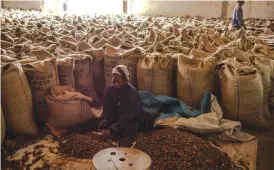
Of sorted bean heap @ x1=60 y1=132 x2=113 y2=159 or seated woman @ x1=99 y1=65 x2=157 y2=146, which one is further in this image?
seated woman @ x1=99 y1=65 x2=157 y2=146

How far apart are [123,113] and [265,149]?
4.88 feet

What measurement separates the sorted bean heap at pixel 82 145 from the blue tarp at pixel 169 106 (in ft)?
2.43

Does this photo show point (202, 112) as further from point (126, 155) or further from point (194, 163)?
point (126, 155)

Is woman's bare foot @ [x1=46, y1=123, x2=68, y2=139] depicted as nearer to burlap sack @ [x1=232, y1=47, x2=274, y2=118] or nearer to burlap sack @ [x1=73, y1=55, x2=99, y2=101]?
burlap sack @ [x1=73, y1=55, x2=99, y2=101]

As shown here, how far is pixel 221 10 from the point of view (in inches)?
543

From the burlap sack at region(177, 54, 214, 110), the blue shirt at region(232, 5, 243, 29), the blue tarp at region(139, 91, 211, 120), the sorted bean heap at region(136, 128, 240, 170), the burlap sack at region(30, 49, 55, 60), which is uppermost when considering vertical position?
the blue shirt at region(232, 5, 243, 29)

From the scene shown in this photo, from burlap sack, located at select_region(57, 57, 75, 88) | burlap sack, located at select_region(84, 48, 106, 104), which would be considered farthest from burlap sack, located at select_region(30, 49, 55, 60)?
burlap sack, located at select_region(84, 48, 106, 104)

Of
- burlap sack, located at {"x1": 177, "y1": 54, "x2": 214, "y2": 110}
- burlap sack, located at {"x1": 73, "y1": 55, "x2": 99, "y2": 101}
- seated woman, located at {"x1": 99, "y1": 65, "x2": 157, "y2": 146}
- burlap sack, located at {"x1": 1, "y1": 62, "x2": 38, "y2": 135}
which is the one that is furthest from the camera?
burlap sack, located at {"x1": 73, "y1": 55, "x2": 99, "y2": 101}

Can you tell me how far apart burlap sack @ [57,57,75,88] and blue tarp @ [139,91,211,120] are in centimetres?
81

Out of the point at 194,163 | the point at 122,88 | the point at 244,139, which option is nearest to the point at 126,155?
the point at 194,163

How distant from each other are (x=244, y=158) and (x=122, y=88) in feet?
4.16

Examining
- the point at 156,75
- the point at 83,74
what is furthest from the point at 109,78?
the point at 156,75

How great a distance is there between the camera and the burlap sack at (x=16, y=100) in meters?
2.63

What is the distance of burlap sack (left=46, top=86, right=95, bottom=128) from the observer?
2.83 m
